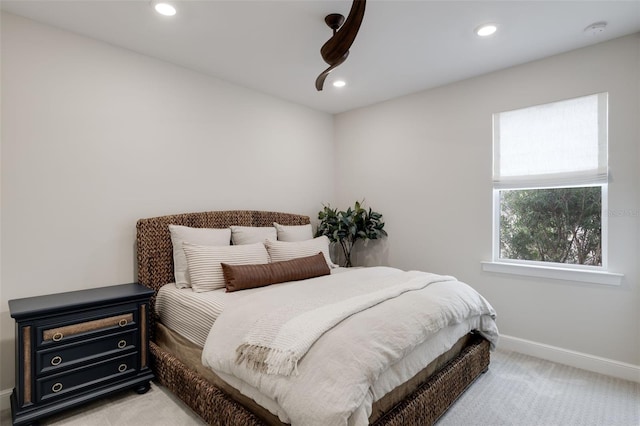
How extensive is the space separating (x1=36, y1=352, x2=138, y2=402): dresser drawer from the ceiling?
2.38m

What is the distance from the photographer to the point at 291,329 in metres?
1.65

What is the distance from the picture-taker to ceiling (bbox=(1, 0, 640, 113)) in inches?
87.3

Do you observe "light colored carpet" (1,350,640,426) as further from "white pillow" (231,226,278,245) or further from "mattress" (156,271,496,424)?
"white pillow" (231,226,278,245)

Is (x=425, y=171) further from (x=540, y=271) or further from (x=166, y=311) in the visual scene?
(x=166, y=311)

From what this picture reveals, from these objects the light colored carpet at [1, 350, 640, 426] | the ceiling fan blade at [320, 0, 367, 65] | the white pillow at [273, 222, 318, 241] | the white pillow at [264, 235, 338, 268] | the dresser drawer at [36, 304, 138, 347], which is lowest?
the light colored carpet at [1, 350, 640, 426]

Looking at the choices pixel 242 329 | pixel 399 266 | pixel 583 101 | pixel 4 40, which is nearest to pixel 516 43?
pixel 583 101

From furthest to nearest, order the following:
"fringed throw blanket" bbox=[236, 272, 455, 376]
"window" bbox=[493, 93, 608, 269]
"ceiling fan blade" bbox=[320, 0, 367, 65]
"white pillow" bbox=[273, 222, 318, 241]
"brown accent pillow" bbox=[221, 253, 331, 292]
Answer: "white pillow" bbox=[273, 222, 318, 241] → "window" bbox=[493, 93, 608, 269] → "brown accent pillow" bbox=[221, 253, 331, 292] → "ceiling fan blade" bbox=[320, 0, 367, 65] → "fringed throw blanket" bbox=[236, 272, 455, 376]

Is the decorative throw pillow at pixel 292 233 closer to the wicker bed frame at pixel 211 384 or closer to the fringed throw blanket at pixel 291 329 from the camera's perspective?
the wicker bed frame at pixel 211 384

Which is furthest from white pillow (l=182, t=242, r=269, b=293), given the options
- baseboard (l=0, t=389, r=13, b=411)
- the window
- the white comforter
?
the window

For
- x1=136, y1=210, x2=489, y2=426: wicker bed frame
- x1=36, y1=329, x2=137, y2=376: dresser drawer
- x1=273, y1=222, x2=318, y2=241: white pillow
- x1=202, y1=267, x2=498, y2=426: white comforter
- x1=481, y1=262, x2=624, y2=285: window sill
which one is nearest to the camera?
x1=202, y1=267, x2=498, y2=426: white comforter

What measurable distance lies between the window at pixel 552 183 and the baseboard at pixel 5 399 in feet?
13.3

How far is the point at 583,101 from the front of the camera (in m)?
2.81

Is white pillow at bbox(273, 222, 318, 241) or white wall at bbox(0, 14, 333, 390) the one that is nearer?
white wall at bbox(0, 14, 333, 390)

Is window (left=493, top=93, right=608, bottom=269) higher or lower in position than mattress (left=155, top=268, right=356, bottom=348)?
higher
